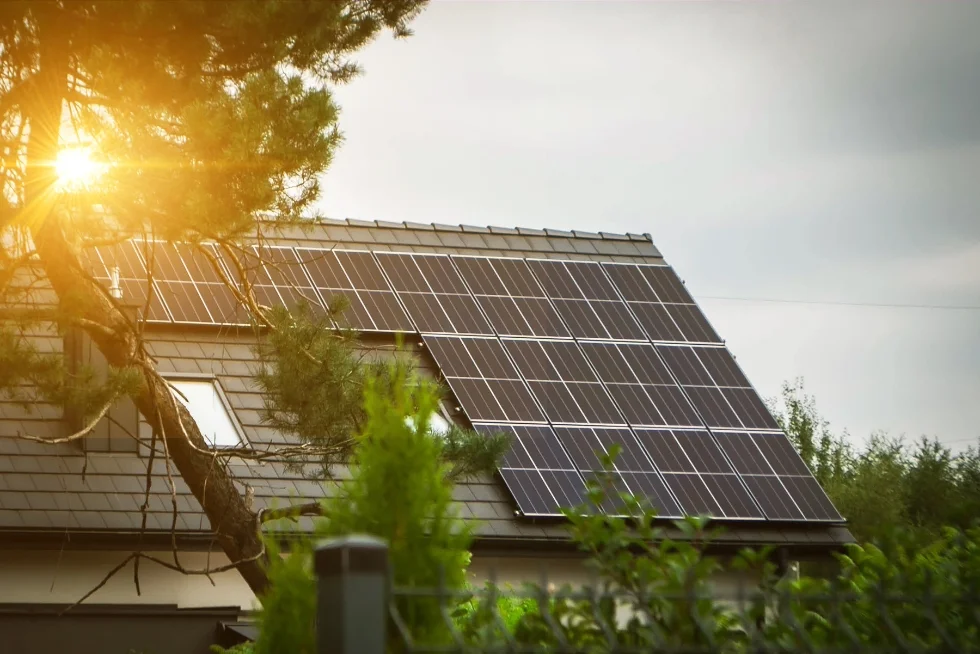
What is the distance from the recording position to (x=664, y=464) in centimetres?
1709

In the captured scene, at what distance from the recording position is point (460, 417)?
55.1 feet

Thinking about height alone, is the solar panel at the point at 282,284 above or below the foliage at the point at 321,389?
above

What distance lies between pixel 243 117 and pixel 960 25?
2682cm

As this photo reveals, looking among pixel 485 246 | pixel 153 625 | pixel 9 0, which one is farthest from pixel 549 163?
pixel 9 0

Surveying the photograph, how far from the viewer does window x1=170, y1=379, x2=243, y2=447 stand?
15.5m

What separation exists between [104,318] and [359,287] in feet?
24.7

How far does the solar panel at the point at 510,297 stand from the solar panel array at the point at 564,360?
29 mm

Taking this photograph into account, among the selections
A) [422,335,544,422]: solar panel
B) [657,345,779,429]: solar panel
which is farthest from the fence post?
[657,345,779,429]: solar panel

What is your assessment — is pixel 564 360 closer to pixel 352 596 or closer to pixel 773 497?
pixel 773 497

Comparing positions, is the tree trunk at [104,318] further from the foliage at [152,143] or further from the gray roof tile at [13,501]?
the gray roof tile at [13,501]

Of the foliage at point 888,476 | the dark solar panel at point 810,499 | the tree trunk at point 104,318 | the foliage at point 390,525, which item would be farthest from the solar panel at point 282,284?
the foliage at point 888,476

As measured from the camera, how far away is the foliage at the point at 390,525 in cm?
515

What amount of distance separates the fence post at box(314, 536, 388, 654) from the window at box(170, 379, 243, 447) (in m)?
11.5

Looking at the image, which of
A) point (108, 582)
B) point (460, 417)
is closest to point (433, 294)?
point (460, 417)
